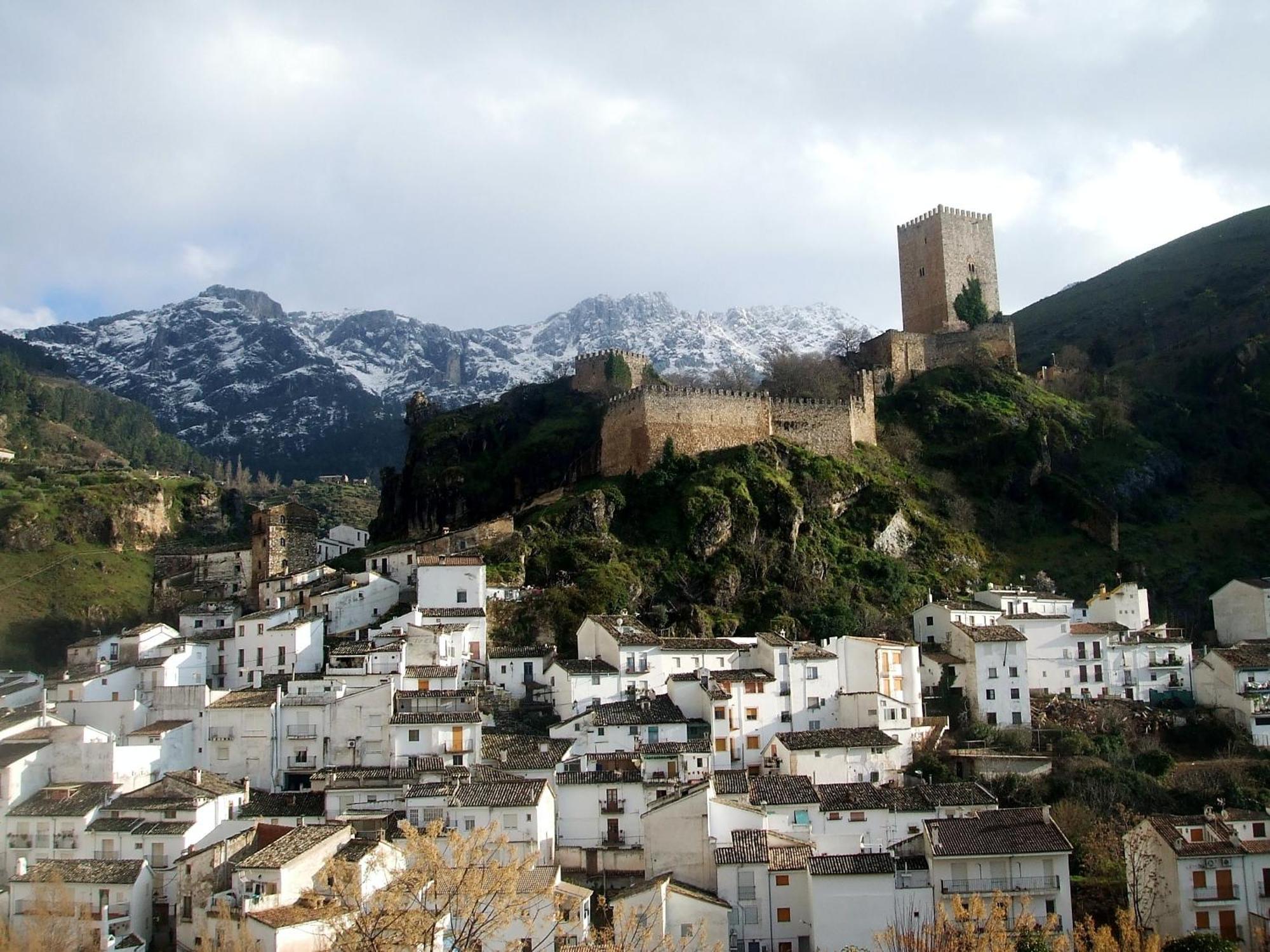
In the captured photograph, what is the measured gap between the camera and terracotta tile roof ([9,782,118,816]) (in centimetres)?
4222

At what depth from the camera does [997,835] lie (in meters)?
38.0

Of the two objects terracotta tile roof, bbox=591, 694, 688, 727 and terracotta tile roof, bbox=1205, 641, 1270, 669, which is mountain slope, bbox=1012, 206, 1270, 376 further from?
terracotta tile roof, bbox=591, 694, 688, 727

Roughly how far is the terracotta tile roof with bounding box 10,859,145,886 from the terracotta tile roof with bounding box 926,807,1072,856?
24026 mm

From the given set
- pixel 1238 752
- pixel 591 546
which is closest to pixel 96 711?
pixel 591 546

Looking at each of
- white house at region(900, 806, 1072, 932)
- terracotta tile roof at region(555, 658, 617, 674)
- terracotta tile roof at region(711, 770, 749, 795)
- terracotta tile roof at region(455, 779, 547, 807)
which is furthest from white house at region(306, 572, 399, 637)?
white house at region(900, 806, 1072, 932)

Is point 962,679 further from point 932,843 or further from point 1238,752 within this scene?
point 932,843

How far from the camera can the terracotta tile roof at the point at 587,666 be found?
2034 inches

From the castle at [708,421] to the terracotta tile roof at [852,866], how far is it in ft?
107

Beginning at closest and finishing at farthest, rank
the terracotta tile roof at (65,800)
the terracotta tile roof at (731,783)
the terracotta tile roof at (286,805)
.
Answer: the terracotta tile roof at (65,800)
the terracotta tile roof at (731,783)
the terracotta tile roof at (286,805)

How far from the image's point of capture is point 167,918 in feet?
130

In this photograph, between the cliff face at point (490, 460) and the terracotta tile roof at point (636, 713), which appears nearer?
the terracotta tile roof at point (636, 713)

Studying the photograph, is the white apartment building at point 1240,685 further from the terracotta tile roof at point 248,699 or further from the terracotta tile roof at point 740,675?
the terracotta tile roof at point 248,699

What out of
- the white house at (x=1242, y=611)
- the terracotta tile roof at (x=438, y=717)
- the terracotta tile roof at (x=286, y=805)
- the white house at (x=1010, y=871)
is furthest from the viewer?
the white house at (x=1242, y=611)

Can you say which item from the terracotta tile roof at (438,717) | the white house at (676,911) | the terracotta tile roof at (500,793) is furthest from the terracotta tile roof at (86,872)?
the white house at (676,911)
